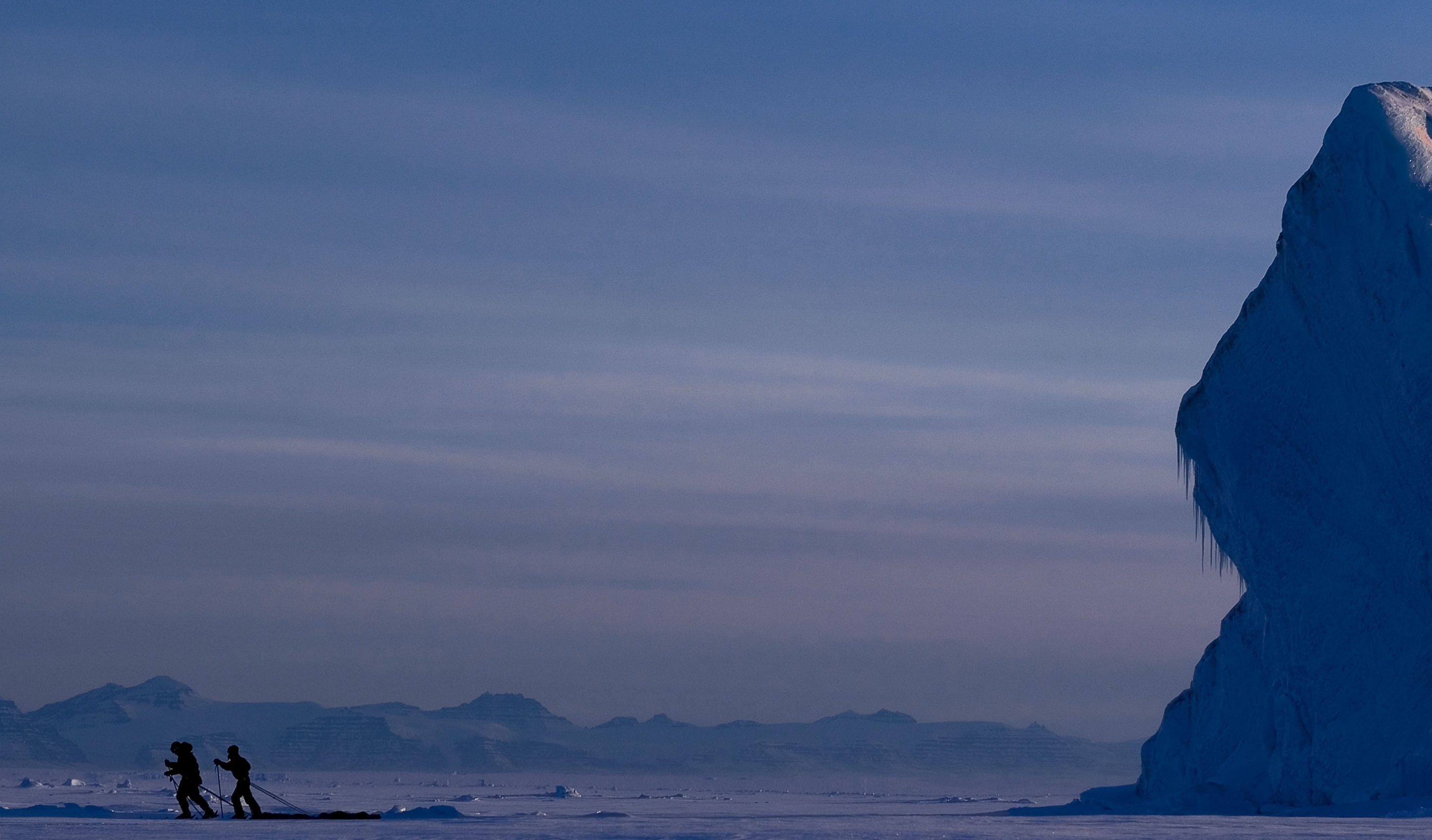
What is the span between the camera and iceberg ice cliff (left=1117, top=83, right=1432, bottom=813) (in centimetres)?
3281

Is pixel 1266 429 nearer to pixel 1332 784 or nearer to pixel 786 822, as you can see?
pixel 1332 784

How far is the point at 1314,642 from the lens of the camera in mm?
34625

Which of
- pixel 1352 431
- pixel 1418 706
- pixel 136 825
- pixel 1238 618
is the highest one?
pixel 1352 431

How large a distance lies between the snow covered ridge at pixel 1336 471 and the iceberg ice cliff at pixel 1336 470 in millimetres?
37

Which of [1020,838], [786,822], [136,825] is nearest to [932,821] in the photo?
[786,822]

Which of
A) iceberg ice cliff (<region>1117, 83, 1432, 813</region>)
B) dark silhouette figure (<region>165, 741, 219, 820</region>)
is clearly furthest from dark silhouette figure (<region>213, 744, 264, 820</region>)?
iceberg ice cliff (<region>1117, 83, 1432, 813</region>)

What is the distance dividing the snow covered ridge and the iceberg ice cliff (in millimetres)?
37

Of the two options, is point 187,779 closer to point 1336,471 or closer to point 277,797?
point 277,797

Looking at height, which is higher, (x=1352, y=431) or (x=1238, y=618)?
(x=1352, y=431)

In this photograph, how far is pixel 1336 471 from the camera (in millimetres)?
35094

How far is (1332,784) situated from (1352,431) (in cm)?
710

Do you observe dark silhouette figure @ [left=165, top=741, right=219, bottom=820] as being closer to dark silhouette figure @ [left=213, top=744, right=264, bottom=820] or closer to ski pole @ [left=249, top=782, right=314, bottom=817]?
dark silhouette figure @ [left=213, top=744, right=264, bottom=820]

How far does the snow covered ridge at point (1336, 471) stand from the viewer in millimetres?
32781

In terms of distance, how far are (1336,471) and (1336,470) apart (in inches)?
1.7
